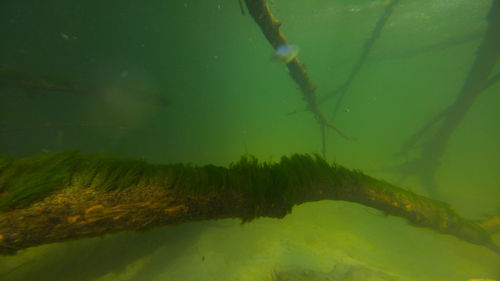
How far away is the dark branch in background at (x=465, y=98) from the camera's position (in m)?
8.14

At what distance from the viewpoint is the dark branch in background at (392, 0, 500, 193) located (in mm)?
8141

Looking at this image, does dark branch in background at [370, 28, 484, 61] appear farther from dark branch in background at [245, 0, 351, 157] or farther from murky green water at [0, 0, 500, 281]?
dark branch in background at [245, 0, 351, 157]

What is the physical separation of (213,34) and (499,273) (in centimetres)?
4092

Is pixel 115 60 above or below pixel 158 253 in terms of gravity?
above

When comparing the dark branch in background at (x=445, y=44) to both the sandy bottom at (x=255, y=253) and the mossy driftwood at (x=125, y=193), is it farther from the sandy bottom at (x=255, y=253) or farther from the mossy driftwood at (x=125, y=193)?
the mossy driftwood at (x=125, y=193)

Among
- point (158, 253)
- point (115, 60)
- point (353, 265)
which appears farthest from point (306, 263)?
point (115, 60)

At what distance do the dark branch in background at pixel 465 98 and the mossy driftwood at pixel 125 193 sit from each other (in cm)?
1128

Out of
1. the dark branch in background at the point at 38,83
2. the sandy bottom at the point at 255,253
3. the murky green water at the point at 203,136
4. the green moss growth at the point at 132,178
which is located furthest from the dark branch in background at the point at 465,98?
the dark branch in background at the point at 38,83

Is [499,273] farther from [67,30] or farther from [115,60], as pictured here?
[115,60]

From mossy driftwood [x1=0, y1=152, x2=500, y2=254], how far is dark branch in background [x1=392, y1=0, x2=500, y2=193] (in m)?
11.3

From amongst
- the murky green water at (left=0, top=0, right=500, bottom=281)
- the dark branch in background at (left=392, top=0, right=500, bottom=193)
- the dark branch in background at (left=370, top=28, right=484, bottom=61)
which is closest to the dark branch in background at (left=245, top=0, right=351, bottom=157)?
the murky green water at (left=0, top=0, right=500, bottom=281)

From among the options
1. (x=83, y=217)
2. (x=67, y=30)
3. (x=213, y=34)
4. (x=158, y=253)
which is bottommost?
(x=158, y=253)

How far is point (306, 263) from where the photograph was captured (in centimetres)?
423

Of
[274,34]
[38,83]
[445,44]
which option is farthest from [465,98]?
[445,44]
